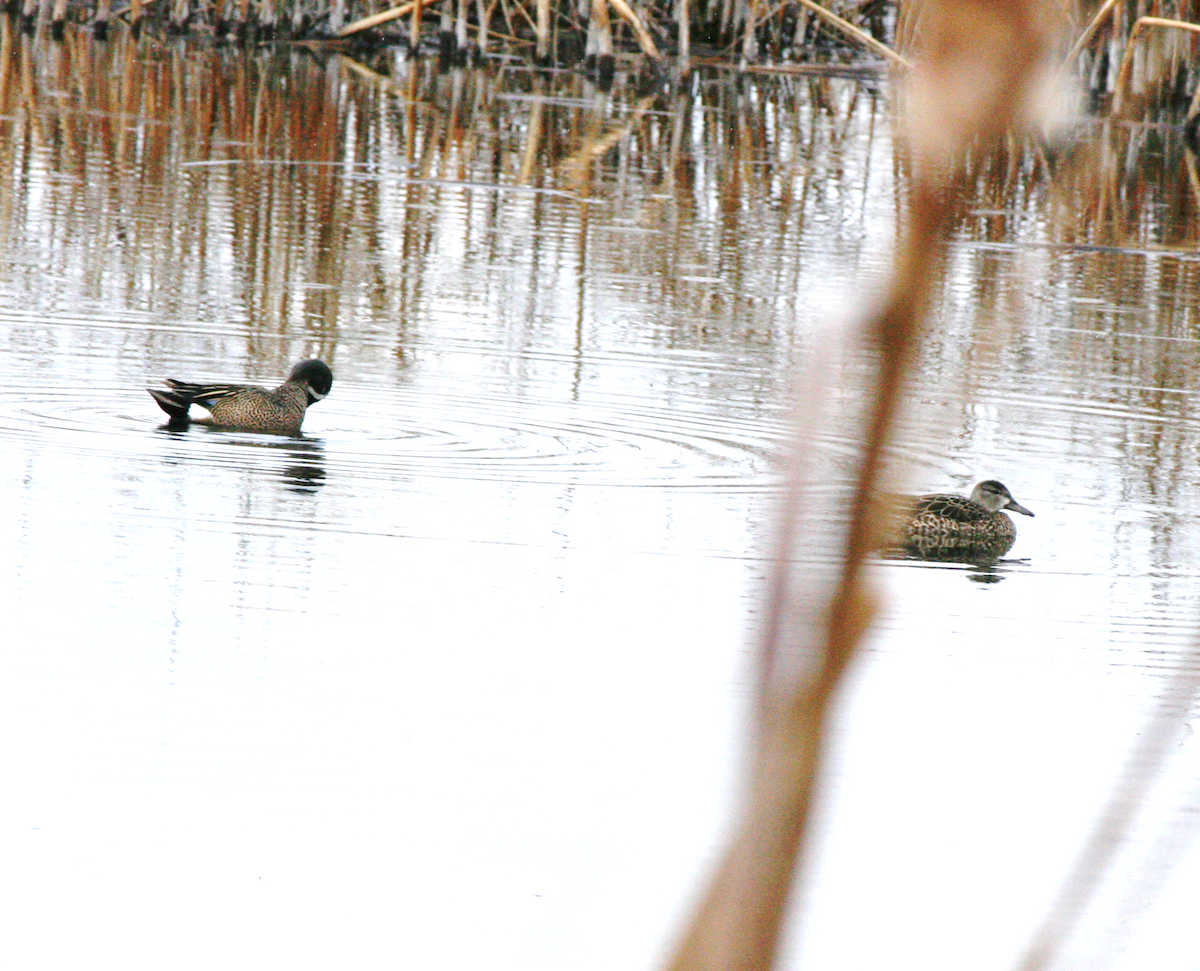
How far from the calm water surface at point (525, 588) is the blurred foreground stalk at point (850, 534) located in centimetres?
1

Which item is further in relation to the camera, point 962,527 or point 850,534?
point 962,527

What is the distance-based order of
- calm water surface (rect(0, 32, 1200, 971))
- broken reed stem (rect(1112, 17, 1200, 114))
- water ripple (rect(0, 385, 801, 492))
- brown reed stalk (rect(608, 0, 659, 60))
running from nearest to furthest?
calm water surface (rect(0, 32, 1200, 971)) < water ripple (rect(0, 385, 801, 492)) < broken reed stem (rect(1112, 17, 1200, 114)) < brown reed stalk (rect(608, 0, 659, 60))

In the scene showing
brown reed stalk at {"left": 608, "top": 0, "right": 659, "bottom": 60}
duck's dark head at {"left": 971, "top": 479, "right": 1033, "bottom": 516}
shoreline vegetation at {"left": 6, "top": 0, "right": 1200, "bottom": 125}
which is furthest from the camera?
shoreline vegetation at {"left": 6, "top": 0, "right": 1200, "bottom": 125}

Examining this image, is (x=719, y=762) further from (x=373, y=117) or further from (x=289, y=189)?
(x=373, y=117)

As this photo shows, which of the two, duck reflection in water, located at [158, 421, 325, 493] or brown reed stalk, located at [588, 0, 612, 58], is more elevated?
brown reed stalk, located at [588, 0, 612, 58]

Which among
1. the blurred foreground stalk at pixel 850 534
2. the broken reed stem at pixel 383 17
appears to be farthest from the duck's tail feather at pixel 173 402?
the broken reed stem at pixel 383 17

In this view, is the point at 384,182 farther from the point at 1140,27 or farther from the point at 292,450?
the point at 1140,27

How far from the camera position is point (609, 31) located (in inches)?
1106

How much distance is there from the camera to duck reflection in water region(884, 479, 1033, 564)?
7180 mm

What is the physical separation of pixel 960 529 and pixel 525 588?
1.82m

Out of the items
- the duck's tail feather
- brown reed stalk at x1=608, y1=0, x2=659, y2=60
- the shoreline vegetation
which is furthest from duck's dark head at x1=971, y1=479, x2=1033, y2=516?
brown reed stalk at x1=608, y1=0, x2=659, y2=60

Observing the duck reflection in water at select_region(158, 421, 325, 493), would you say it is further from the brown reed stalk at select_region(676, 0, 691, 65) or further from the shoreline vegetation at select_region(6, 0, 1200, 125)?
the brown reed stalk at select_region(676, 0, 691, 65)

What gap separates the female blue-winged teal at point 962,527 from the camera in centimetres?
719

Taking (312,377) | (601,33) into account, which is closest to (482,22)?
(601,33)
